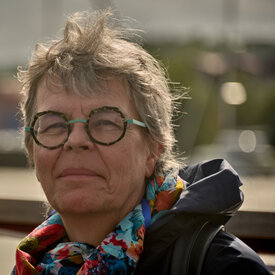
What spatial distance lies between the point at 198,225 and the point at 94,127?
2.05 ft

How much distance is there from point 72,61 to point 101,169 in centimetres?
54

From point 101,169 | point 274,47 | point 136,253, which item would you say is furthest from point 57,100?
point 274,47

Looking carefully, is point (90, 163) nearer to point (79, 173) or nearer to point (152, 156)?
point (79, 173)

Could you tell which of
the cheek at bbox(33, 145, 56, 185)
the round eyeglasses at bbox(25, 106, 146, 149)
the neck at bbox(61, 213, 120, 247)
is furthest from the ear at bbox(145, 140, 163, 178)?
the cheek at bbox(33, 145, 56, 185)

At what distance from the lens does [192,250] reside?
2008mm

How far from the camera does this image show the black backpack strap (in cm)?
197

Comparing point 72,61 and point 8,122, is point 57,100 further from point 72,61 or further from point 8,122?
point 8,122

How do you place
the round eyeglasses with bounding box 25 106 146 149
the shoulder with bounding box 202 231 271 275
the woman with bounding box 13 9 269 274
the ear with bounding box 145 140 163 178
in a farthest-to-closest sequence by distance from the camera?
the ear with bounding box 145 140 163 178 < the round eyeglasses with bounding box 25 106 146 149 < the woman with bounding box 13 9 269 274 < the shoulder with bounding box 202 231 271 275

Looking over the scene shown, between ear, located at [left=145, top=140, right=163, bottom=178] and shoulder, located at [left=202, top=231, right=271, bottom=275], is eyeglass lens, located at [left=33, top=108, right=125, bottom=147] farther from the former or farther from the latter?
shoulder, located at [left=202, top=231, right=271, bottom=275]

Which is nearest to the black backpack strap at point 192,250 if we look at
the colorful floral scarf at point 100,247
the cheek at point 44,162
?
the colorful floral scarf at point 100,247

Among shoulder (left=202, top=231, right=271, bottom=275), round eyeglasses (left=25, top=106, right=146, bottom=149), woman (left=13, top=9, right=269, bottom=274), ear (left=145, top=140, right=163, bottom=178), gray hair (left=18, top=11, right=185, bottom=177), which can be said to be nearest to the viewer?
shoulder (left=202, top=231, right=271, bottom=275)

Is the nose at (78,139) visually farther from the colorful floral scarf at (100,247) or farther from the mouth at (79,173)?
the colorful floral scarf at (100,247)

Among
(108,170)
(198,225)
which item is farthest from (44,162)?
(198,225)

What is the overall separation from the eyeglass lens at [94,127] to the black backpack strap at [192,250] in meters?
0.55
